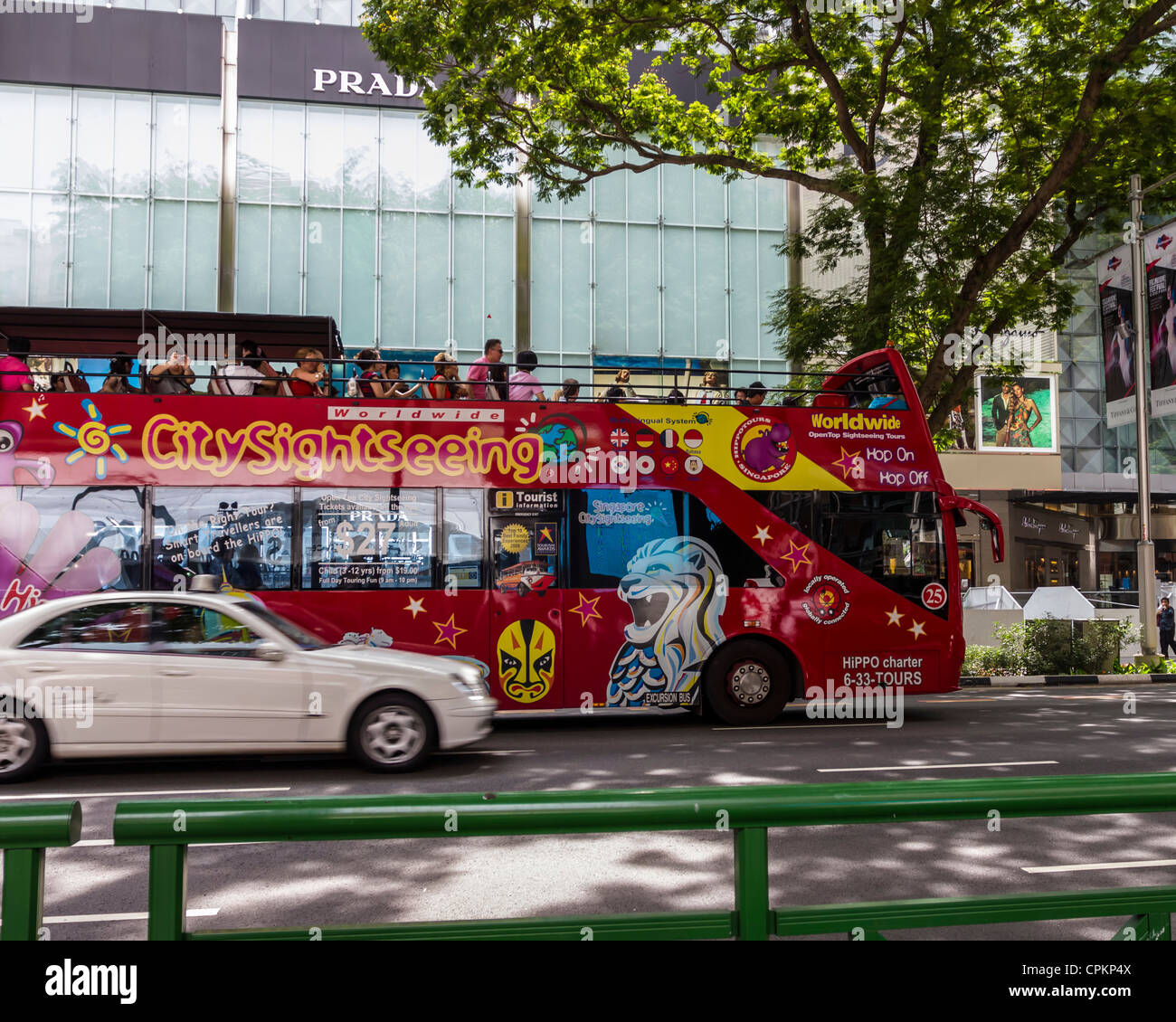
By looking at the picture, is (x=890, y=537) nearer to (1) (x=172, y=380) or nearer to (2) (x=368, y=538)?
(2) (x=368, y=538)

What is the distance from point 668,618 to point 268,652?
15.0 ft

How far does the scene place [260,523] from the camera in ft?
33.6

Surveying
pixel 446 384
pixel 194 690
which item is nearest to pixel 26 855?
pixel 194 690

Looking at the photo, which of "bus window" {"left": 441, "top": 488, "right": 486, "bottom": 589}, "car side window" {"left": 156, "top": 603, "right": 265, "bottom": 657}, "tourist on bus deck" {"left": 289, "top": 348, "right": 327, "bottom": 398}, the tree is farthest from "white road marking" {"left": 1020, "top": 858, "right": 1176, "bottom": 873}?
the tree

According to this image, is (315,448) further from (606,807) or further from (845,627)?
(606,807)

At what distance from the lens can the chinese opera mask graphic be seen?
1052 centimetres

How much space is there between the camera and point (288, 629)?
325 inches

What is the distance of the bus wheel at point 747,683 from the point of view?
10812 millimetres

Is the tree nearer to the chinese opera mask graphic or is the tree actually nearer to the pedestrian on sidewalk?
the chinese opera mask graphic

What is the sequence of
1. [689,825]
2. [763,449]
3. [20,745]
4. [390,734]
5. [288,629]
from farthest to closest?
[763,449] < [288,629] < [390,734] < [20,745] < [689,825]

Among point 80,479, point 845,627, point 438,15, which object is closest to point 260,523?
point 80,479

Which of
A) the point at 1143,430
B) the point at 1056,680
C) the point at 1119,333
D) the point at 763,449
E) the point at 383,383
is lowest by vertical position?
the point at 1056,680

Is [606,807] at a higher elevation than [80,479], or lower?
lower

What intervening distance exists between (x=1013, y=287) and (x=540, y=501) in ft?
30.6
